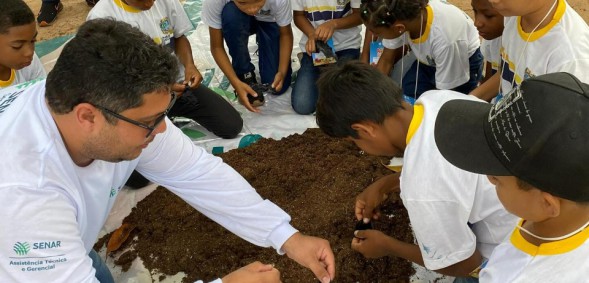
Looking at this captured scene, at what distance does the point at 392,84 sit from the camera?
4.88 feet

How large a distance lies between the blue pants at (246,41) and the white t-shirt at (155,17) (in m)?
0.27

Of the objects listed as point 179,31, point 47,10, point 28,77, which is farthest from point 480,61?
point 47,10

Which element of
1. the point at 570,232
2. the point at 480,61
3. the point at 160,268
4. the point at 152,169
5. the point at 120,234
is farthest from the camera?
the point at 480,61

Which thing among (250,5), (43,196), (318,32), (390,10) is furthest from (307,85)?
(43,196)

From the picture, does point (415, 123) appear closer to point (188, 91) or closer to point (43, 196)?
point (43, 196)

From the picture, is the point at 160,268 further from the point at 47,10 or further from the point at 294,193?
the point at 47,10

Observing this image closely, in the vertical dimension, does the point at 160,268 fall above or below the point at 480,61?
below

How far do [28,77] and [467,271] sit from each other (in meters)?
2.19

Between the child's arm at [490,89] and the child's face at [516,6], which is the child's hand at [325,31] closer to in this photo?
the child's arm at [490,89]

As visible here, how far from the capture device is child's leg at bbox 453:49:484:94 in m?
2.63

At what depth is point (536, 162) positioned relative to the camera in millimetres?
833

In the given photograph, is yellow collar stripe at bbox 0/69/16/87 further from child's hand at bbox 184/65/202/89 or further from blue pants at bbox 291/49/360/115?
blue pants at bbox 291/49/360/115

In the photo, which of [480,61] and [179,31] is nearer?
[480,61]

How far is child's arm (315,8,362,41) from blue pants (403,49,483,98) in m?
0.46
